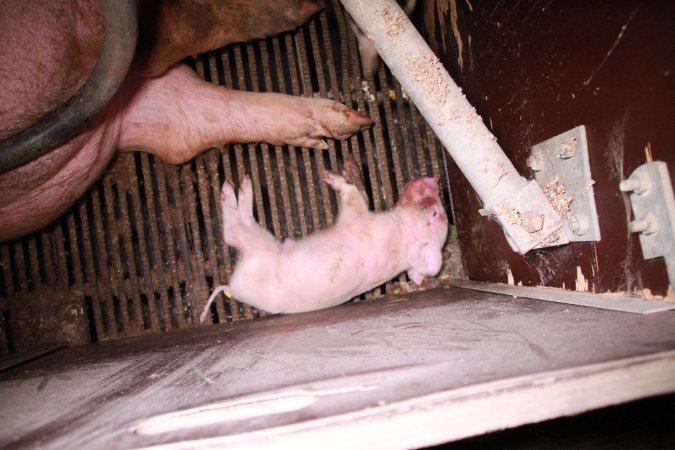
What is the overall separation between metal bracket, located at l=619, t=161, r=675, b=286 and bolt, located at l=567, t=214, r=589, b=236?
0.68 feet

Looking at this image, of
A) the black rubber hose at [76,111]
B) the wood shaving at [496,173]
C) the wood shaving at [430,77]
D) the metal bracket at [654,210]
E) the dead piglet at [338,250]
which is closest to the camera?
the metal bracket at [654,210]

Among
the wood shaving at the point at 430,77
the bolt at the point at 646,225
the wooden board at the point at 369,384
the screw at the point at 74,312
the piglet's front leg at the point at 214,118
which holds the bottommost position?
the wooden board at the point at 369,384

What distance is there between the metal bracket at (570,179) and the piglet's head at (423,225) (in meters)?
0.83

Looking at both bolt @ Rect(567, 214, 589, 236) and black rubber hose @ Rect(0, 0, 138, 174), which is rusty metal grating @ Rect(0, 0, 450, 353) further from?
bolt @ Rect(567, 214, 589, 236)

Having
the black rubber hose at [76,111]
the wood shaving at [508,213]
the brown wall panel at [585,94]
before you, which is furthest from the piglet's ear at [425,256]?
the black rubber hose at [76,111]

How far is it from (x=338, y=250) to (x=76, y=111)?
1.29m

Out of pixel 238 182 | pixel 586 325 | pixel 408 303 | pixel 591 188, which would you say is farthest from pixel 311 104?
pixel 586 325

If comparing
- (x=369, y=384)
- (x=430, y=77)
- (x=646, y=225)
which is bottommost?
(x=369, y=384)

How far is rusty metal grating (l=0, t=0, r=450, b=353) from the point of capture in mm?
2475

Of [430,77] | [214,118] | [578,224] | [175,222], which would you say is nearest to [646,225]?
[578,224]

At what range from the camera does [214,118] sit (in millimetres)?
2328

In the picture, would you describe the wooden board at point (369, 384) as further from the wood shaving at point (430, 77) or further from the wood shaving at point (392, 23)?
the wood shaving at point (392, 23)

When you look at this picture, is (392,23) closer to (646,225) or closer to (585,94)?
(585,94)

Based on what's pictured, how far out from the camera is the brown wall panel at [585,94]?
40.2 inches
